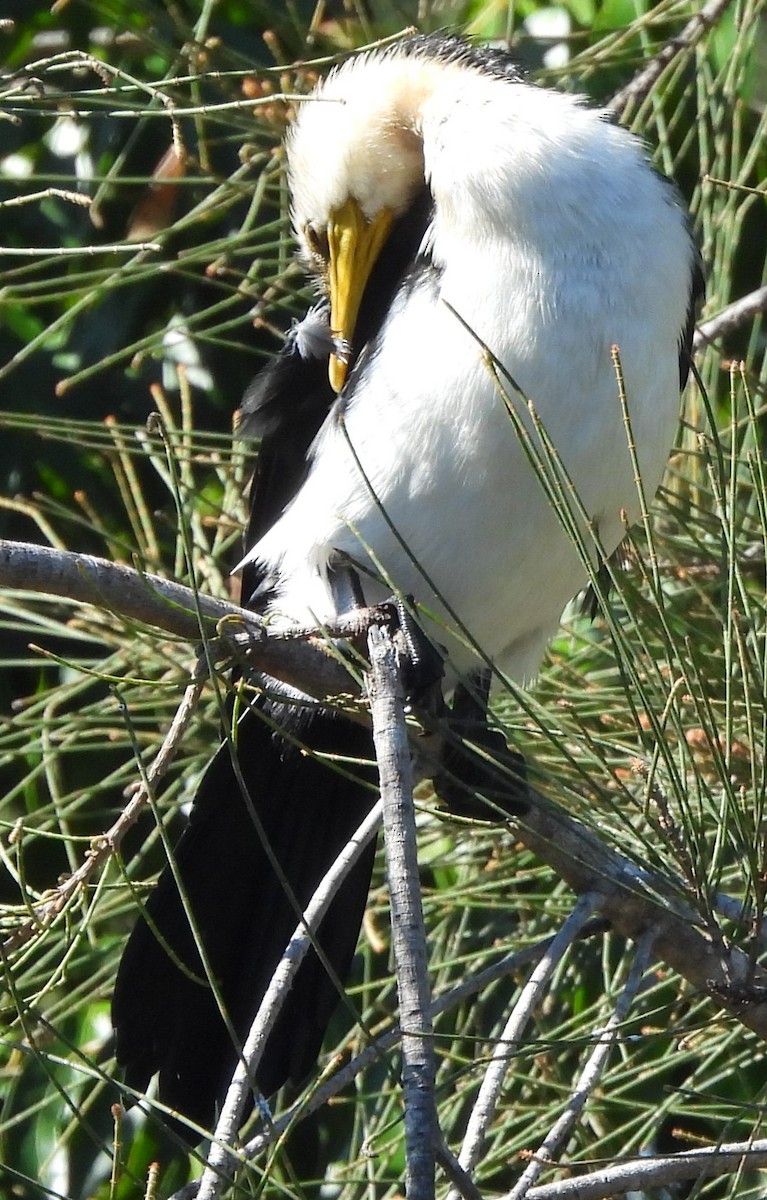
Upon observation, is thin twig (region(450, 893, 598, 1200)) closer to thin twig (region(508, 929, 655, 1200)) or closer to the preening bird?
thin twig (region(508, 929, 655, 1200))

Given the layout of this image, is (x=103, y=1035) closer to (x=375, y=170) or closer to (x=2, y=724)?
(x=2, y=724)

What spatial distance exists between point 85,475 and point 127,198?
44 cm

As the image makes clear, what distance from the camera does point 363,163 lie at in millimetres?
1942

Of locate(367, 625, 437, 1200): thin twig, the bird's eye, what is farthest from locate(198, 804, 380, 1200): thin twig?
the bird's eye

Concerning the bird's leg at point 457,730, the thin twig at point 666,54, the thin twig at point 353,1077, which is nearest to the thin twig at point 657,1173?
the thin twig at point 353,1077

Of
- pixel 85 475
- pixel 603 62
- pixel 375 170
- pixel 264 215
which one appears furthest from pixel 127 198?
pixel 603 62

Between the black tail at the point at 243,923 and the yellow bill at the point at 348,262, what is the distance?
18.2 inches

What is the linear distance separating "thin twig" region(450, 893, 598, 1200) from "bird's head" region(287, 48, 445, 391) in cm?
84

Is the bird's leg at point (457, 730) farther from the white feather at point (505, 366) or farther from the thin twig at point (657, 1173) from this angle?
the thin twig at point (657, 1173)

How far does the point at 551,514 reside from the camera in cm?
174

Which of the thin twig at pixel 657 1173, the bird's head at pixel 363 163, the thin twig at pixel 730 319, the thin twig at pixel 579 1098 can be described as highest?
the bird's head at pixel 363 163

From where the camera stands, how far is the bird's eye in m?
2.00

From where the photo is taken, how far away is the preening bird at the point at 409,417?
5.52 feet

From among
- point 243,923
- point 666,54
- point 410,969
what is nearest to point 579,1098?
point 410,969
